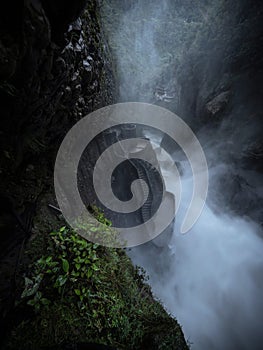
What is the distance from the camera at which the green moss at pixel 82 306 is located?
2.46 metres

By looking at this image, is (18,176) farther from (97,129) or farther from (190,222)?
(190,222)

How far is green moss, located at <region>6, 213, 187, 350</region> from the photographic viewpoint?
8.07ft

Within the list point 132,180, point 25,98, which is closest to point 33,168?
point 25,98

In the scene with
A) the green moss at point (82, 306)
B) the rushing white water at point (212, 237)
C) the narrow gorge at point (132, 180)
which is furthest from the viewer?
the rushing white water at point (212, 237)

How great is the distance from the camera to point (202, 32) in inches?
601

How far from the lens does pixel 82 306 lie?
2852 mm

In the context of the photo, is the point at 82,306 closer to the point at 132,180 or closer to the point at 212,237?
the point at 132,180

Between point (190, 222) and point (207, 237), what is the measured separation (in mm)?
1273

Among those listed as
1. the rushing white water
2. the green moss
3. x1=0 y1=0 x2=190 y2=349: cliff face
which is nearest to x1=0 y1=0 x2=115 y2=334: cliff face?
x1=0 y1=0 x2=190 y2=349: cliff face

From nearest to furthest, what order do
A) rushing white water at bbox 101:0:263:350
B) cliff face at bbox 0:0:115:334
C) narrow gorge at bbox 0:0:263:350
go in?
cliff face at bbox 0:0:115:334
narrow gorge at bbox 0:0:263:350
rushing white water at bbox 101:0:263:350

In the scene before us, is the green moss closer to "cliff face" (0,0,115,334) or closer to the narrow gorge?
the narrow gorge

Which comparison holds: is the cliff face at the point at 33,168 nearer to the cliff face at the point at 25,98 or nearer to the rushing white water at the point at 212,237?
the cliff face at the point at 25,98

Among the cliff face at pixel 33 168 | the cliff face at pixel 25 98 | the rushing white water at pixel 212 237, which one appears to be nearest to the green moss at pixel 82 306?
the cliff face at pixel 33 168

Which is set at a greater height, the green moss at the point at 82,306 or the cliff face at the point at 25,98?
the cliff face at the point at 25,98
